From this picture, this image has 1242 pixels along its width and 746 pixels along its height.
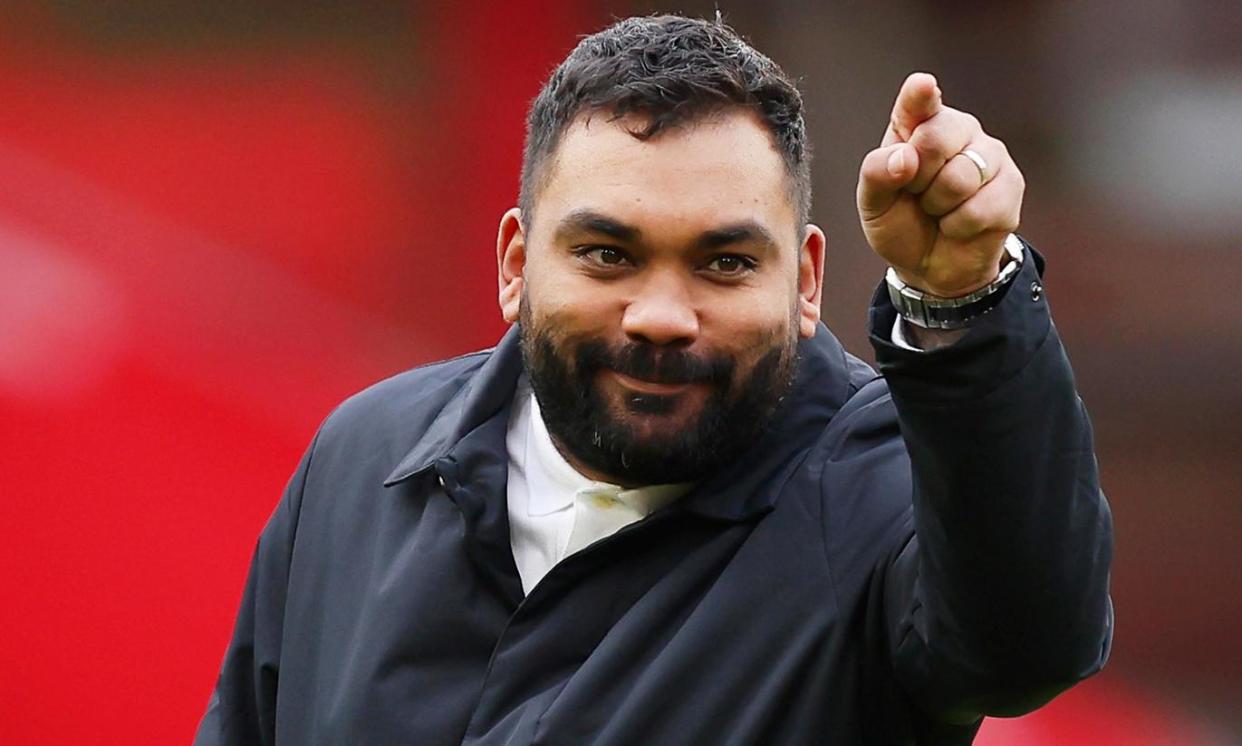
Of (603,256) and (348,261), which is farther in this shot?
(348,261)

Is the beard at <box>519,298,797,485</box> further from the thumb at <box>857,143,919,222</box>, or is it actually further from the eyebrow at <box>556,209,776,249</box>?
the thumb at <box>857,143,919,222</box>

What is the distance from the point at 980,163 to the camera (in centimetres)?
101

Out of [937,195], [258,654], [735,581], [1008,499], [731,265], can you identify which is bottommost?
[258,654]

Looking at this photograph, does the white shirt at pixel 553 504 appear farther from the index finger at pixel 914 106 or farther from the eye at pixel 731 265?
the index finger at pixel 914 106

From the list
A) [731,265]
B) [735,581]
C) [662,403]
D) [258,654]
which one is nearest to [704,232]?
[731,265]

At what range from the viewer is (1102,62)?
2.87 m

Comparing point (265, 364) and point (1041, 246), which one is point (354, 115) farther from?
point (1041, 246)

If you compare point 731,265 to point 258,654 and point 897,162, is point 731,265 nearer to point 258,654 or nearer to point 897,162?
point 897,162

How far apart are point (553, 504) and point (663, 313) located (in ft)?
0.89

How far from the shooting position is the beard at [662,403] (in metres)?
1.31

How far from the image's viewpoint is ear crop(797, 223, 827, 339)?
1.39m

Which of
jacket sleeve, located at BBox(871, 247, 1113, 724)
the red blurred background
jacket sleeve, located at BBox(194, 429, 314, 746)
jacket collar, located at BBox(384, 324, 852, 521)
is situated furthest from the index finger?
the red blurred background

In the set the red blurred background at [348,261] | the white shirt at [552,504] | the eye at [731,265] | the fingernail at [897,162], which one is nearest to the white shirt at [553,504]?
the white shirt at [552,504]

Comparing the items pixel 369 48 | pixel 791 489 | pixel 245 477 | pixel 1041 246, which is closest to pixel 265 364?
pixel 245 477
